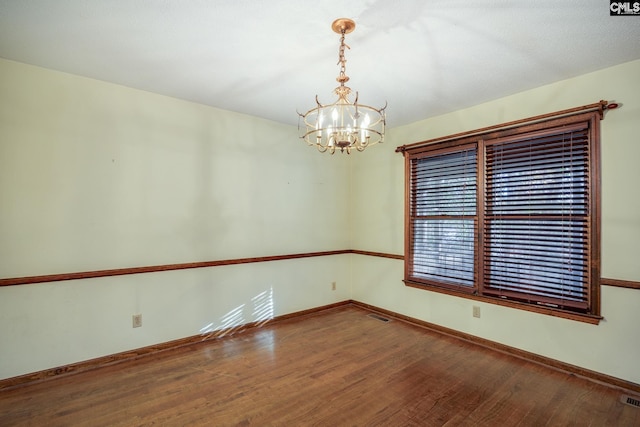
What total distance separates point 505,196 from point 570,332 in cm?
133

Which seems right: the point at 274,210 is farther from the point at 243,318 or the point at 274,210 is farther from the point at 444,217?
the point at 444,217

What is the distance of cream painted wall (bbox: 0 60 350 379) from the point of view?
8.20 ft

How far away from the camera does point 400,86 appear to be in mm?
2914

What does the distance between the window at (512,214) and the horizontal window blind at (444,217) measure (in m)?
0.01

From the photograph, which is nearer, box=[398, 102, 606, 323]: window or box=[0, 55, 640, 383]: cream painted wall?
box=[0, 55, 640, 383]: cream painted wall

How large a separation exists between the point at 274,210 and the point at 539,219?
287 cm

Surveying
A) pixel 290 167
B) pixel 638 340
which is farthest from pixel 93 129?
pixel 638 340

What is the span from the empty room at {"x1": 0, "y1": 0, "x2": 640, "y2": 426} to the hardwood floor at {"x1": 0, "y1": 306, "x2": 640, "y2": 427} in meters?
0.02

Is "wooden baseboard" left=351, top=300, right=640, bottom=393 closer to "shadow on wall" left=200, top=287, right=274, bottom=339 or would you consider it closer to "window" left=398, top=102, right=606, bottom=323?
"window" left=398, top=102, right=606, bottom=323

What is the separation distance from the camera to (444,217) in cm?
366

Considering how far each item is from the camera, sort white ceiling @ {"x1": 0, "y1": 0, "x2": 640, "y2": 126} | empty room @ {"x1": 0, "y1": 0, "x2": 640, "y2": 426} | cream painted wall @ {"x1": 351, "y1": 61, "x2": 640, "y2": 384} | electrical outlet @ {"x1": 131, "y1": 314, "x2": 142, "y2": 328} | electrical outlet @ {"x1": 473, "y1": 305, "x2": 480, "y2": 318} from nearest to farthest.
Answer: white ceiling @ {"x1": 0, "y1": 0, "x2": 640, "y2": 126}, empty room @ {"x1": 0, "y1": 0, "x2": 640, "y2": 426}, cream painted wall @ {"x1": 351, "y1": 61, "x2": 640, "y2": 384}, electrical outlet @ {"x1": 131, "y1": 314, "x2": 142, "y2": 328}, electrical outlet @ {"x1": 473, "y1": 305, "x2": 480, "y2": 318}

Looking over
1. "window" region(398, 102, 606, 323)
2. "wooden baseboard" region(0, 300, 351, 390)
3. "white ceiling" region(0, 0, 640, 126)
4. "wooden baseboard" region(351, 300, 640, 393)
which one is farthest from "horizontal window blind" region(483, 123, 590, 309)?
"wooden baseboard" region(0, 300, 351, 390)

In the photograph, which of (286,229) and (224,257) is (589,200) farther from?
(224,257)

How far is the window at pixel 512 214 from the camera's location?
2.67 m
